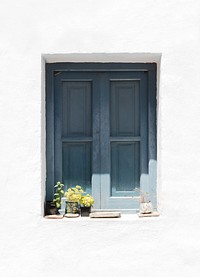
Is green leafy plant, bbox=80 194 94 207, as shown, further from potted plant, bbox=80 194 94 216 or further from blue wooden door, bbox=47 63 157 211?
blue wooden door, bbox=47 63 157 211

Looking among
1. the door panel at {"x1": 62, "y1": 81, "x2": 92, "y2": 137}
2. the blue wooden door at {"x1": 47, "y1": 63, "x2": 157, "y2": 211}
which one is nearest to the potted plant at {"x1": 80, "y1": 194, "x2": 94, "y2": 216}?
the blue wooden door at {"x1": 47, "y1": 63, "x2": 157, "y2": 211}

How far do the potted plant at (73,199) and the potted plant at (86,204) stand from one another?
0.04 metres

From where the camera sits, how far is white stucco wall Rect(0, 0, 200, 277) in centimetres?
380

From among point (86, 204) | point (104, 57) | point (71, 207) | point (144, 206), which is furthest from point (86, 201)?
point (104, 57)

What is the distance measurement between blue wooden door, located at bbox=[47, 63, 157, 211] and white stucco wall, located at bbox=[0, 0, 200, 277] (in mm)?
278

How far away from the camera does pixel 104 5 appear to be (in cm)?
380

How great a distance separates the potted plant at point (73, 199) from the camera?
3.94 m

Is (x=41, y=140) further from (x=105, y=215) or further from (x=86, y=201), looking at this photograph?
(x=105, y=215)

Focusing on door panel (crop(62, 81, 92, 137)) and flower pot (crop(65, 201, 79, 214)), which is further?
door panel (crop(62, 81, 92, 137))

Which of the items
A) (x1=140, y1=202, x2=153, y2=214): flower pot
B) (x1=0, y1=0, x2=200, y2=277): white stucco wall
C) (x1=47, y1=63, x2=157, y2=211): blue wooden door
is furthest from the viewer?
(x1=47, y1=63, x2=157, y2=211): blue wooden door

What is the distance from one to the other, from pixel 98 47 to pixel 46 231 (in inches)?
57.4

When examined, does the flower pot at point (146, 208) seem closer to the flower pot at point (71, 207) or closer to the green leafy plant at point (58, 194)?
the flower pot at point (71, 207)

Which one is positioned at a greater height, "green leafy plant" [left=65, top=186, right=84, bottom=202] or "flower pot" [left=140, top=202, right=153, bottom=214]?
"green leafy plant" [left=65, top=186, right=84, bottom=202]

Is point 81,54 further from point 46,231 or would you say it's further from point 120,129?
point 46,231
